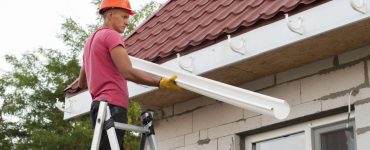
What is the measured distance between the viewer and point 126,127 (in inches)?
161

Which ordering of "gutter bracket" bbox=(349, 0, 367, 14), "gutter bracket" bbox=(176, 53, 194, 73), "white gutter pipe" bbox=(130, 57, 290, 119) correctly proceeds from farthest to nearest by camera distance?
1. "gutter bracket" bbox=(176, 53, 194, 73)
2. "gutter bracket" bbox=(349, 0, 367, 14)
3. "white gutter pipe" bbox=(130, 57, 290, 119)

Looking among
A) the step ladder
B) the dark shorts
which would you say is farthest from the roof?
the step ladder

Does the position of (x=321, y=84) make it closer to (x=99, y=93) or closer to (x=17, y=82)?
(x=99, y=93)

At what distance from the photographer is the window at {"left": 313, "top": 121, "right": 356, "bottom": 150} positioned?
17.2 feet

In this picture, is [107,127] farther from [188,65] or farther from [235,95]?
[188,65]

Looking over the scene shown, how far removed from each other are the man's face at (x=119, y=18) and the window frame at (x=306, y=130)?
5.88ft

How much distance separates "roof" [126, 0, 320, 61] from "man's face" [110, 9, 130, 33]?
115 centimetres

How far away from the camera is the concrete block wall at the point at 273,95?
5211 millimetres

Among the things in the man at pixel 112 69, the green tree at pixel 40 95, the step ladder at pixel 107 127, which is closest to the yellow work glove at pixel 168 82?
the man at pixel 112 69

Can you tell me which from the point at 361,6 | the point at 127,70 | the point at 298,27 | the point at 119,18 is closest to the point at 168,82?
the point at 127,70

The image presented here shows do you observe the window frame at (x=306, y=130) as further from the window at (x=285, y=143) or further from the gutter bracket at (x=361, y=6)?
the gutter bracket at (x=361, y=6)

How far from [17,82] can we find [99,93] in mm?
17471

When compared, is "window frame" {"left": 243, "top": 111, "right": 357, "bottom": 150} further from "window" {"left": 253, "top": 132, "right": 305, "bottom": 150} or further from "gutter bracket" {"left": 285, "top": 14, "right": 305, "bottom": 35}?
"gutter bracket" {"left": 285, "top": 14, "right": 305, "bottom": 35}

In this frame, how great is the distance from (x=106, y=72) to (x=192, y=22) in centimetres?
231
